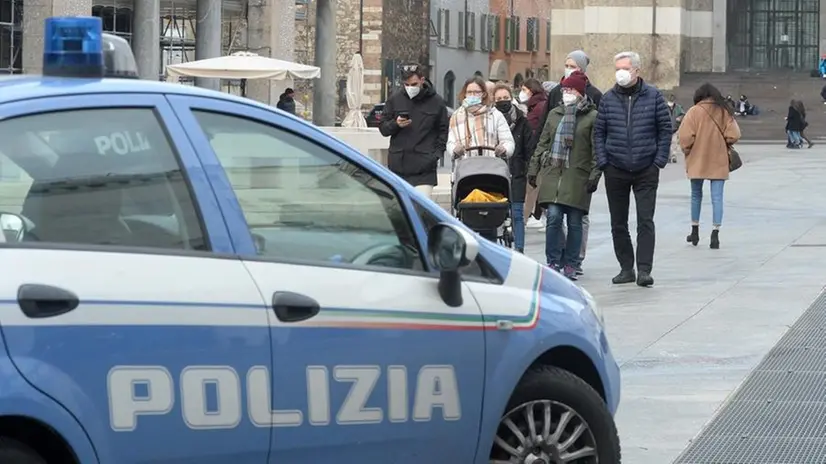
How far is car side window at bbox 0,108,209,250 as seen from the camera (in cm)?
471

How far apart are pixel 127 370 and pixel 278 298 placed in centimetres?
58

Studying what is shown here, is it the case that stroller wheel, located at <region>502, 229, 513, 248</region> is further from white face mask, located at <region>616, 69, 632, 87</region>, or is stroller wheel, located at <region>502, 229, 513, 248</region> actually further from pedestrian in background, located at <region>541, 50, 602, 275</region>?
white face mask, located at <region>616, 69, 632, 87</region>

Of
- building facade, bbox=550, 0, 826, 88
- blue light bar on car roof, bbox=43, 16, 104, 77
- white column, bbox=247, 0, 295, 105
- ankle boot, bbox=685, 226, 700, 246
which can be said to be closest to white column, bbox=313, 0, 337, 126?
white column, bbox=247, 0, 295, 105

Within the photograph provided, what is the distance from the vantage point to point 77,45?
16.8 ft

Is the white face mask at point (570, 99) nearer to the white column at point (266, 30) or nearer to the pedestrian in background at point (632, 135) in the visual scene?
the pedestrian in background at point (632, 135)

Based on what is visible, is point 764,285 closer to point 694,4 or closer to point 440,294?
point 440,294

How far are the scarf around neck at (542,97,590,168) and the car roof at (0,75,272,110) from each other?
362 inches

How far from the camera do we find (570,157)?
14328mm

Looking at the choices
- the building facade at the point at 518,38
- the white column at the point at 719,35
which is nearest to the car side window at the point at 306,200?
the white column at the point at 719,35

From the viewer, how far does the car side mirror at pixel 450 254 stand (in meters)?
→ 5.50

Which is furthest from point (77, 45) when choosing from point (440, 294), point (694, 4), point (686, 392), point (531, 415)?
point (694, 4)

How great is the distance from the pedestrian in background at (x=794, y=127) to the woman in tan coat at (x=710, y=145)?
99.8 feet

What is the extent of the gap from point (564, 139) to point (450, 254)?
29.3 ft

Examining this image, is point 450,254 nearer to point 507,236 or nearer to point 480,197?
point 480,197
